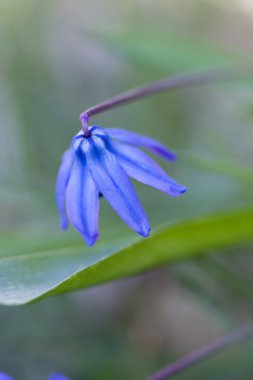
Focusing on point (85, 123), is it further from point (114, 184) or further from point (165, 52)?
point (165, 52)

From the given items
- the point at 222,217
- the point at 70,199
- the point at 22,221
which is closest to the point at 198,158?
the point at 222,217

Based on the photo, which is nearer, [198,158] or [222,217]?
[222,217]

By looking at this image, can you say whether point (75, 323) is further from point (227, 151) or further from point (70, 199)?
point (70, 199)

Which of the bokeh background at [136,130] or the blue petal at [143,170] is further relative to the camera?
the bokeh background at [136,130]

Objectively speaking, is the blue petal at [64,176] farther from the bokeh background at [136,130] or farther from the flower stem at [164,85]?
the bokeh background at [136,130]

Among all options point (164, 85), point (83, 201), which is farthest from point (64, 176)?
point (164, 85)

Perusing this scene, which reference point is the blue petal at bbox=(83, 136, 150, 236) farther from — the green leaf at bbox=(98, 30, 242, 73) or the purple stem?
the green leaf at bbox=(98, 30, 242, 73)

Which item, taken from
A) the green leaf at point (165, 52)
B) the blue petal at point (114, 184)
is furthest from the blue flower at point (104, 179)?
the green leaf at point (165, 52)
